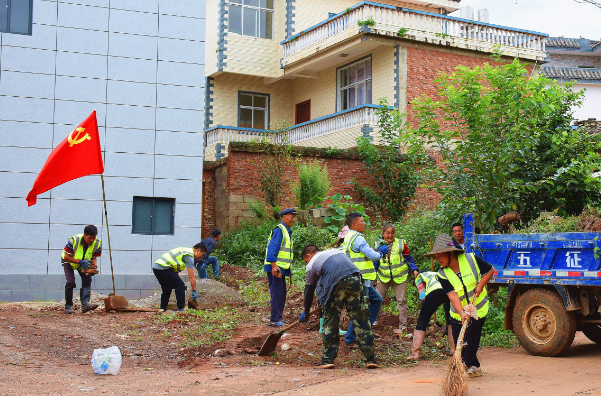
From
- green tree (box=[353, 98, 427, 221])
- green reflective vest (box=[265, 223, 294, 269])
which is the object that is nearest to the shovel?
green reflective vest (box=[265, 223, 294, 269])

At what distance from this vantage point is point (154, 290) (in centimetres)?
1481

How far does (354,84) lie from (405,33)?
9.89 ft

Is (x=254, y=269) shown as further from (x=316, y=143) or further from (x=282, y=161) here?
(x=316, y=143)

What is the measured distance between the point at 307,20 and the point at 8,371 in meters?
20.4

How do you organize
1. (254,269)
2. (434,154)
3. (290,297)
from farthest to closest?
(434,154) < (254,269) < (290,297)

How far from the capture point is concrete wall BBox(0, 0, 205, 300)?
13953 millimetres

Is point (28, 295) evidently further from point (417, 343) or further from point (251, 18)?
point (251, 18)

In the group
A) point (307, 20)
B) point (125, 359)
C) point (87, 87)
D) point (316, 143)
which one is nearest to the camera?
point (125, 359)

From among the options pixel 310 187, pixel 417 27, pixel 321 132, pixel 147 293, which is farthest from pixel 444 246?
pixel 417 27

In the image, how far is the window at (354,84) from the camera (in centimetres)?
2281

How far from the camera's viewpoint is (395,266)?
9.97 meters

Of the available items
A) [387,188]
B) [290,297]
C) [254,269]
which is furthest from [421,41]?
[290,297]

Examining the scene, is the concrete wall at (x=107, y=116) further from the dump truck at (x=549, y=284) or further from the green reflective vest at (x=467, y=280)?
the green reflective vest at (x=467, y=280)

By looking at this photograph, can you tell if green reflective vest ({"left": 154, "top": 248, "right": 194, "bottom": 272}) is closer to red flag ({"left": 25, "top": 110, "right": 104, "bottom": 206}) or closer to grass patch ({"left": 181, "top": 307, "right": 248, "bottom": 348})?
grass patch ({"left": 181, "top": 307, "right": 248, "bottom": 348})
